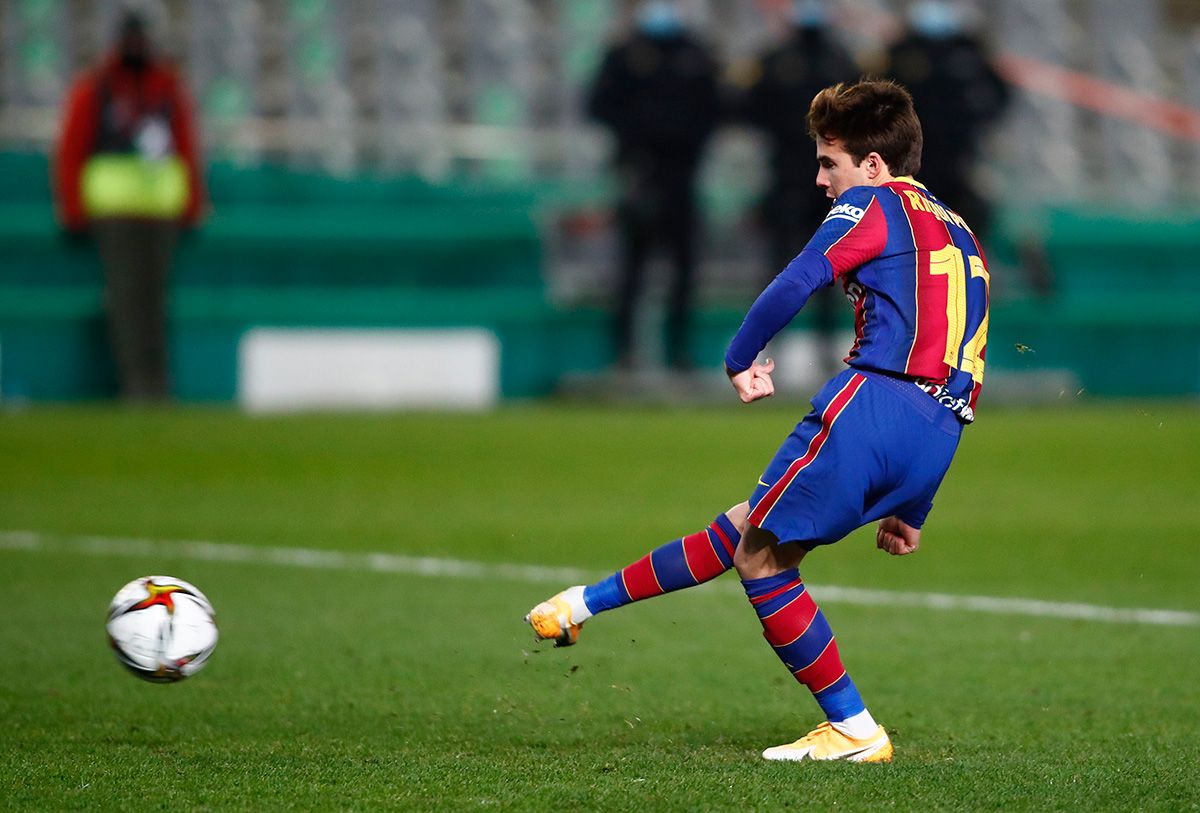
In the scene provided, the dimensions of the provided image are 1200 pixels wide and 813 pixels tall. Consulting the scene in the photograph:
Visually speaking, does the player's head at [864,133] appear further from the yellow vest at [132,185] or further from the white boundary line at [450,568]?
the yellow vest at [132,185]

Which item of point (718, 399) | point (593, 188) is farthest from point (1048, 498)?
point (593, 188)

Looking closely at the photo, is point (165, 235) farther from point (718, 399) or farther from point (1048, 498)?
point (1048, 498)

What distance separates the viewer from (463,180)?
17672 millimetres

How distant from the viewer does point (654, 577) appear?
175 inches

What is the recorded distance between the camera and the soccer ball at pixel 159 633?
4.58m

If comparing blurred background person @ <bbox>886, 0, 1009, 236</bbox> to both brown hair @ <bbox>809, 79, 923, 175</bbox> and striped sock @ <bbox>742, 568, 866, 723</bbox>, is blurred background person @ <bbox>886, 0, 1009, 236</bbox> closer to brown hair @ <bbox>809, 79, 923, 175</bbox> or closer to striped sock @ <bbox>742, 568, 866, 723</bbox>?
brown hair @ <bbox>809, 79, 923, 175</bbox>

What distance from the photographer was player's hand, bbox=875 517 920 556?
14.4 ft

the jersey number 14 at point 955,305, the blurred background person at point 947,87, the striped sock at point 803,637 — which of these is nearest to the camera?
the jersey number 14 at point 955,305

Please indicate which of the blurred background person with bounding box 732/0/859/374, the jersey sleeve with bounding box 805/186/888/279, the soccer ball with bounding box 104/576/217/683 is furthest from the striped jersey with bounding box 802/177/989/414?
the blurred background person with bounding box 732/0/859/374

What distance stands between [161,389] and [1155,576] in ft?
31.8

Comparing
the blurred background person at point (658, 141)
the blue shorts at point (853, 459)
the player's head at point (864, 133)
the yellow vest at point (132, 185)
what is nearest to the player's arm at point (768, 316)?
the blue shorts at point (853, 459)

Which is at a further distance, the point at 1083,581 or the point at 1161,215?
the point at 1161,215

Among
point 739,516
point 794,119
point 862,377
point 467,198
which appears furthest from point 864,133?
point 467,198

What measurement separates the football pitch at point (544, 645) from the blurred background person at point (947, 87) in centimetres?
360
